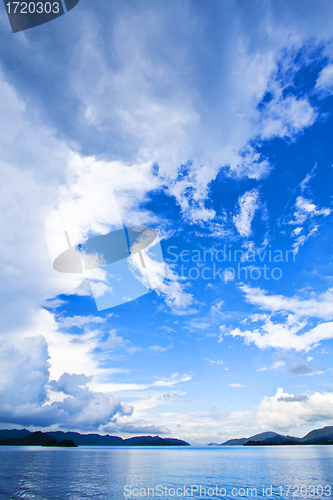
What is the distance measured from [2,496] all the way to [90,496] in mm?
5540

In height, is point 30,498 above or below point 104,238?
below

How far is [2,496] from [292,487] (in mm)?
22554

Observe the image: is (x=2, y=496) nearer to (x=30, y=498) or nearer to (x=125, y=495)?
(x=30, y=498)

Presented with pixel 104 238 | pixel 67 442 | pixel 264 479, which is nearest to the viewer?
pixel 104 238

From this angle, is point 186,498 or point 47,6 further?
point 186,498

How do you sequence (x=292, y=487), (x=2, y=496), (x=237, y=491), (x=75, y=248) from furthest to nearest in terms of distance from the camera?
(x=292, y=487) → (x=237, y=491) → (x=2, y=496) → (x=75, y=248)

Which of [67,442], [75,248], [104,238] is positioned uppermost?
[104,238]

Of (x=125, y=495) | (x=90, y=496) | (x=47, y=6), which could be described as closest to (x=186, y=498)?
(x=125, y=495)

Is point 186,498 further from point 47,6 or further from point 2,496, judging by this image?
point 47,6

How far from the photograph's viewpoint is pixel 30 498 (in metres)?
16.6

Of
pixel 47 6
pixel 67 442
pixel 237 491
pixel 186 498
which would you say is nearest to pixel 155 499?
pixel 186 498

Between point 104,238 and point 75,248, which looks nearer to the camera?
point 75,248

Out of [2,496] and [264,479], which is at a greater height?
[2,496]

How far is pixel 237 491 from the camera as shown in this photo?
20.2m
